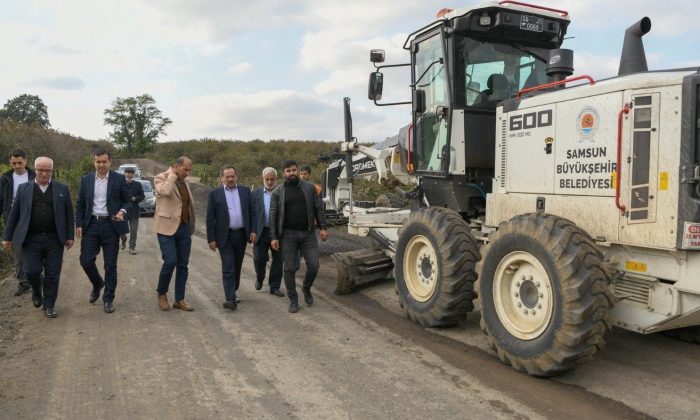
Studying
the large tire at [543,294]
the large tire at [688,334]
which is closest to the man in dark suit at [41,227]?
the large tire at [543,294]

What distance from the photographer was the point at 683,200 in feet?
12.9

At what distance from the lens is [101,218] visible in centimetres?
670

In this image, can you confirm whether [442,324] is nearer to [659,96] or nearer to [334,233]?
[659,96]

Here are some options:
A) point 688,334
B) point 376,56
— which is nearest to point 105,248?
point 376,56

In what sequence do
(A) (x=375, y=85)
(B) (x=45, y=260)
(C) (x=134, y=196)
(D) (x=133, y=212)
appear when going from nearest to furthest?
(B) (x=45, y=260) < (A) (x=375, y=85) < (C) (x=134, y=196) < (D) (x=133, y=212)

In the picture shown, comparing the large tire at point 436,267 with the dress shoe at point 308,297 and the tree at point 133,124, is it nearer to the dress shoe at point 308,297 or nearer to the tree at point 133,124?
the dress shoe at point 308,297

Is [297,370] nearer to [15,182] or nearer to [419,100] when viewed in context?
[419,100]

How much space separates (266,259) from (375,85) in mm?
2869

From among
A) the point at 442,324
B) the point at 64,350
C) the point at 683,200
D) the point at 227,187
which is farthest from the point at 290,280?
the point at 683,200

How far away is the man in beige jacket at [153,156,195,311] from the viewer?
21.6 feet

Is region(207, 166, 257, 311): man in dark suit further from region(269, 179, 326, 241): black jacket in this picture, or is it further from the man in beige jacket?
region(269, 179, 326, 241): black jacket

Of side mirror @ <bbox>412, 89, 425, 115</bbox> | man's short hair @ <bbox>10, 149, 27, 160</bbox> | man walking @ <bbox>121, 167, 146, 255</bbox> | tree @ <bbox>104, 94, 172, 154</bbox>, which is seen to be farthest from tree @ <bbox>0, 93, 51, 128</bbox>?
side mirror @ <bbox>412, 89, 425, 115</bbox>

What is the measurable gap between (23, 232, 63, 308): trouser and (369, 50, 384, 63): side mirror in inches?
175

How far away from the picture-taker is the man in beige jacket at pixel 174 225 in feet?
21.6
